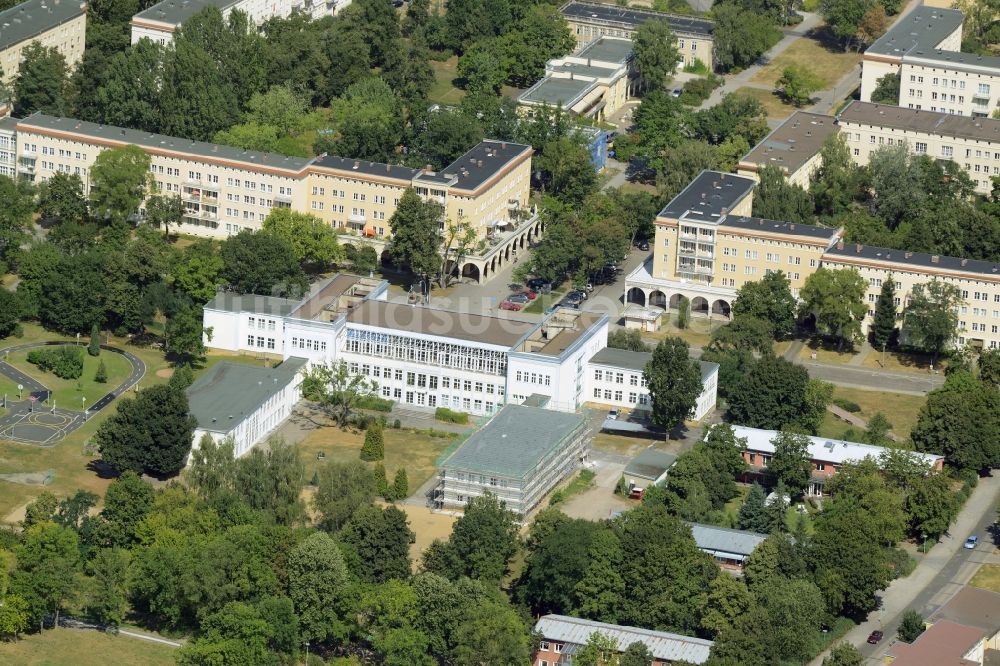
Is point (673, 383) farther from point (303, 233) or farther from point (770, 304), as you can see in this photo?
point (303, 233)

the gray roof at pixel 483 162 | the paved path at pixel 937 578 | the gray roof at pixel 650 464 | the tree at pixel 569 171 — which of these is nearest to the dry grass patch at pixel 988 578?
the paved path at pixel 937 578

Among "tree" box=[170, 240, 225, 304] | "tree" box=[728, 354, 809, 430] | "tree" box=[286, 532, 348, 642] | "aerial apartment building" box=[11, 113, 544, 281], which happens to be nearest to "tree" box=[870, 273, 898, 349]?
"tree" box=[728, 354, 809, 430]

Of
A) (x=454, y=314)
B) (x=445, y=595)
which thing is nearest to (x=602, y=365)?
(x=454, y=314)

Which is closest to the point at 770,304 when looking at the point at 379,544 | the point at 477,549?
the point at 477,549

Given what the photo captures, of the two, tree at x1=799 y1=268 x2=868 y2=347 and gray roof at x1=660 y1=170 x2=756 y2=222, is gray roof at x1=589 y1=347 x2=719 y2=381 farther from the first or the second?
gray roof at x1=660 y1=170 x2=756 y2=222

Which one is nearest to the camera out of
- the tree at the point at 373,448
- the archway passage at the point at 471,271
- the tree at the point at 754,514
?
the tree at the point at 754,514

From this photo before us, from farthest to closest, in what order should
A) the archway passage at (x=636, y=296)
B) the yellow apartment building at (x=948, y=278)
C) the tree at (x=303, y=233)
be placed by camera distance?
the archway passage at (x=636, y=296)
the tree at (x=303, y=233)
the yellow apartment building at (x=948, y=278)

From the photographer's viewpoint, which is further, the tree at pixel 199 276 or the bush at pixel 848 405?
the tree at pixel 199 276

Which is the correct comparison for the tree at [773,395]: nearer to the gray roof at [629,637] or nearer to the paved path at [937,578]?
the paved path at [937,578]
